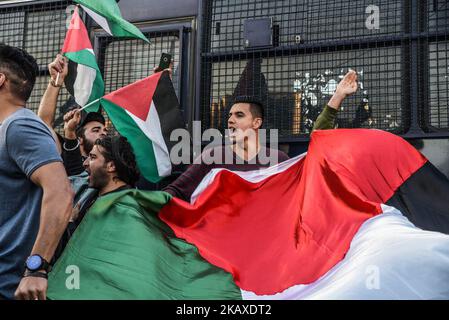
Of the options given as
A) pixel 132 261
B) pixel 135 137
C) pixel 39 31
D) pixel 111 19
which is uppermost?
pixel 39 31

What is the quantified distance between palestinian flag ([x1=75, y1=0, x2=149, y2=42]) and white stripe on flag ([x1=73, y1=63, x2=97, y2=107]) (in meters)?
0.37

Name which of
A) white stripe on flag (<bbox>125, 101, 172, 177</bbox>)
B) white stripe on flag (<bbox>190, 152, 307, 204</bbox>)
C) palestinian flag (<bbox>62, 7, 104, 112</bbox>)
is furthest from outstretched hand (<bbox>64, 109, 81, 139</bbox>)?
white stripe on flag (<bbox>190, 152, 307, 204</bbox>)

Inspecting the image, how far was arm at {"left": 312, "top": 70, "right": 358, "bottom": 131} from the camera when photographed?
4426 millimetres

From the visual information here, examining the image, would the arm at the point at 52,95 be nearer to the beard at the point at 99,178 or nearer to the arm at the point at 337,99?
the beard at the point at 99,178

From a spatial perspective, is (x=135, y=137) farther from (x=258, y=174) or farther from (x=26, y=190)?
(x=26, y=190)

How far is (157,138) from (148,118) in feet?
0.57

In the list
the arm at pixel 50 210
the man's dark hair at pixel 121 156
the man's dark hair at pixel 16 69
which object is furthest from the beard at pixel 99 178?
the arm at pixel 50 210

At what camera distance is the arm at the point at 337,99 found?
174 inches

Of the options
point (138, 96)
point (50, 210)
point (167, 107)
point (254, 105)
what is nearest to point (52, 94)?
point (138, 96)

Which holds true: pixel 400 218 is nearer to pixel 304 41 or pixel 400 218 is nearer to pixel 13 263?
pixel 304 41

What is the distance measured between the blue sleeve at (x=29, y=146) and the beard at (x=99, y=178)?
5.66 ft

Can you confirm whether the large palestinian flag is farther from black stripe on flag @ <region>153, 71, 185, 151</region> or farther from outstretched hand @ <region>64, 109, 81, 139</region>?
outstretched hand @ <region>64, 109, 81, 139</region>

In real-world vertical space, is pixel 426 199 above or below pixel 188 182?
below

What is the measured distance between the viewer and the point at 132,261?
3.45 metres
